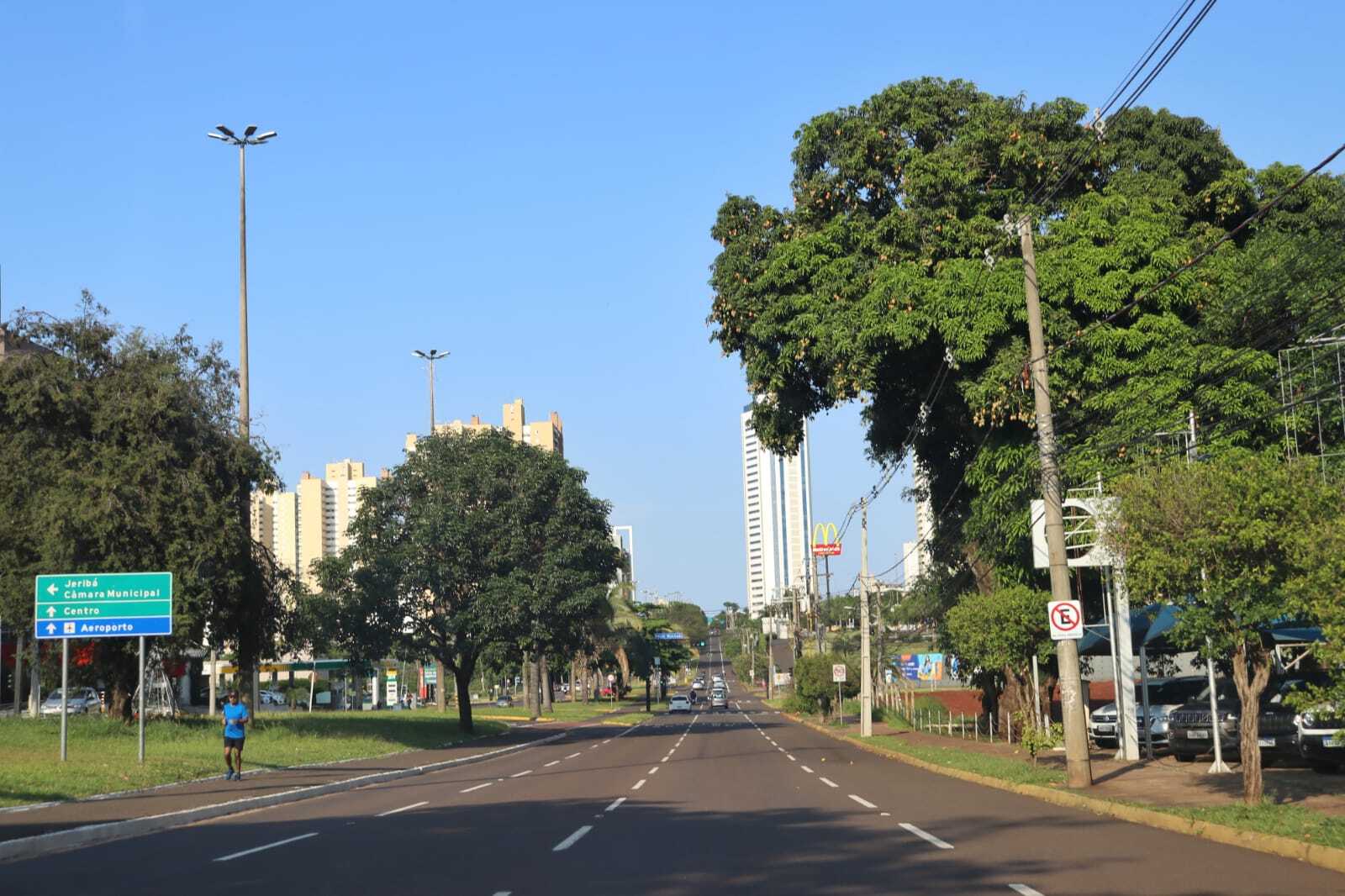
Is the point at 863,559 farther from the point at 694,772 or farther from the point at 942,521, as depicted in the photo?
the point at 694,772

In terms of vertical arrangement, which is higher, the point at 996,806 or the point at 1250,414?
the point at 1250,414

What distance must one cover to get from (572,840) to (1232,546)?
28.4 feet

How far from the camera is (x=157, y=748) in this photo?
102 feet

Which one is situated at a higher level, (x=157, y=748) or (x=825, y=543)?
(x=825, y=543)

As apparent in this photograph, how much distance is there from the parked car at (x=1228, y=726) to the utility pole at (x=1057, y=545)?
3566 mm

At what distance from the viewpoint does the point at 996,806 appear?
715 inches

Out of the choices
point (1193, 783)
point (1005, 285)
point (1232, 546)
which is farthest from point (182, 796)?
point (1005, 285)

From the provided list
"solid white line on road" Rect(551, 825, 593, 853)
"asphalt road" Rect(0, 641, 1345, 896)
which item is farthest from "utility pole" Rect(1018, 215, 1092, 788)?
"solid white line on road" Rect(551, 825, 593, 853)

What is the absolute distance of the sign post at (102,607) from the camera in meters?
26.4

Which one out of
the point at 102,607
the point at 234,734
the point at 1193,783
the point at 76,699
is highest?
the point at 102,607

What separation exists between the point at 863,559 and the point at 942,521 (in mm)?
10297

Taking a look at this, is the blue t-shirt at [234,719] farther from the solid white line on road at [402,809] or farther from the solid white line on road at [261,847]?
the solid white line on road at [261,847]

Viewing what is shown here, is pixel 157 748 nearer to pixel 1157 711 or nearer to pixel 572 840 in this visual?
pixel 572 840

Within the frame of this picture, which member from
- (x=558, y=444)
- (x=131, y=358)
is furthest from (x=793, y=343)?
(x=558, y=444)
